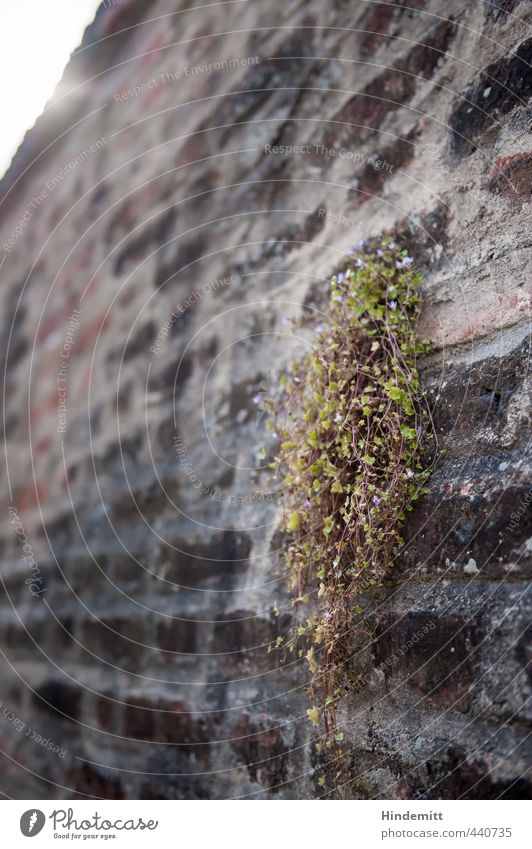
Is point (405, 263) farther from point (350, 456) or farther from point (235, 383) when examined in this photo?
point (235, 383)

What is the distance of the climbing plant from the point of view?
3.30 ft

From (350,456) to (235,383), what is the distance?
501 millimetres

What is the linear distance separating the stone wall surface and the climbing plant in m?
0.04

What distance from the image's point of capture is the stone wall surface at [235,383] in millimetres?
916

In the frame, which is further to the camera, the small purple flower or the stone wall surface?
the small purple flower

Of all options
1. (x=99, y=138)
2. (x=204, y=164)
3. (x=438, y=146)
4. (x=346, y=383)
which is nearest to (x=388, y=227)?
(x=438, y=146)

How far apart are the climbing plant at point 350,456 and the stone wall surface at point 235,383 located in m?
0.04

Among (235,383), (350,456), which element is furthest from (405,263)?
(235,383)

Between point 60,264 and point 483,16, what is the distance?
142 centimetres

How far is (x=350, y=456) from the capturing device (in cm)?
107
